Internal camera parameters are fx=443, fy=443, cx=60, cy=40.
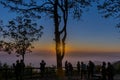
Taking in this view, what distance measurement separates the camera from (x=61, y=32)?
112 ft

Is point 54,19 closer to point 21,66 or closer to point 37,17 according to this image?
point 37,17

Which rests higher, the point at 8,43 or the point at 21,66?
the point at 8,43

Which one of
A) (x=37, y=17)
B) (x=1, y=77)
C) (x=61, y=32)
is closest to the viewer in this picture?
(x=61, y=32)

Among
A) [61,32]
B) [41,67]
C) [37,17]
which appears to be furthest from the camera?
[41,67]

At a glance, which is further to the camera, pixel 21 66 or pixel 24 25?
pixel 24 25

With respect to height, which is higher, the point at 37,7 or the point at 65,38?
the point at 37,7

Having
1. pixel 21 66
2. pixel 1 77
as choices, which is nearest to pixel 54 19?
pixel 21 66

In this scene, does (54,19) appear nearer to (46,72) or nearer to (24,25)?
(46,72)

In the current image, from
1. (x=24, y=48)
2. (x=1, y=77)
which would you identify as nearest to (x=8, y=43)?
(x=24, y=48)

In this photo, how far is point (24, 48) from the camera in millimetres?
50281

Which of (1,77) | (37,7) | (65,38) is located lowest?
(1,77)

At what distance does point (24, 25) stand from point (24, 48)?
265 centimetres

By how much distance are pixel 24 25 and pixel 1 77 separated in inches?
491

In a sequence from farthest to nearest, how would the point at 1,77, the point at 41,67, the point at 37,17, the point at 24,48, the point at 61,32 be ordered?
the point at 24,48, the point at 41,67, the point at 1,77, the point at 37,17, the point at 61,32
